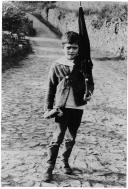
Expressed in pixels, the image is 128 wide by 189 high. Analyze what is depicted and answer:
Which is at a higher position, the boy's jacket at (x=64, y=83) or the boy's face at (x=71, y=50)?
the boy's face at (x=71, y=50)

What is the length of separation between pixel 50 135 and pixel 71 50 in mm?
2125

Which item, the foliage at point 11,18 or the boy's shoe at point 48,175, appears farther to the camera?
the foliage at point 11,18

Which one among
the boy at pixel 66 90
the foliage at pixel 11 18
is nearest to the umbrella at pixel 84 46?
the boy at pixel 66 90

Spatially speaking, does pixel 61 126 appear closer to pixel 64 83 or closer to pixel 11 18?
Result: pixel 64 83

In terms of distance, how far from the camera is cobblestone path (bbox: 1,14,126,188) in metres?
3.87

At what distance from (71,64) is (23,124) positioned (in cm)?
256

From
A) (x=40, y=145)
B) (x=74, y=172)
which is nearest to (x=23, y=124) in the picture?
(x=40, y=145)

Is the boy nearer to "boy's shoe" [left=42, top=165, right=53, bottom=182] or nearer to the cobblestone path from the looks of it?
"boy's shoe" [left=42, top=165, right=53, bottom=182]

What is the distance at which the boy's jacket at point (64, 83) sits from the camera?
3539 millimetres

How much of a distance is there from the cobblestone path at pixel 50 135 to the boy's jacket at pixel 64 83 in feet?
2.81

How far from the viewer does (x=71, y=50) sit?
11.5 feet

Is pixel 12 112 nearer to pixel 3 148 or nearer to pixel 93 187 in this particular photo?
pixel 3 148

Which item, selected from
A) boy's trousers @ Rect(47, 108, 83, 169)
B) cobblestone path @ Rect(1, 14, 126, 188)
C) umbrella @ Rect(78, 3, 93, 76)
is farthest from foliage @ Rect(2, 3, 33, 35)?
boy's trousers @ Rect(47, 108, 83, 169)

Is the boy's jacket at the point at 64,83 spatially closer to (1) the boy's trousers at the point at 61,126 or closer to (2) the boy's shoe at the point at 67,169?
(1) the boy's trousers at the point at 61,126
